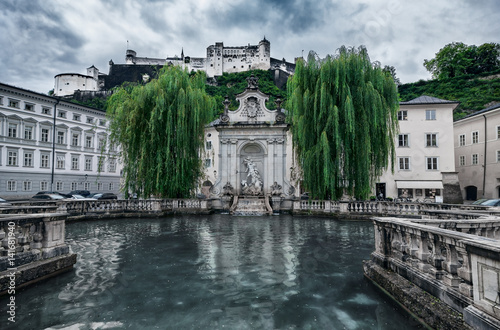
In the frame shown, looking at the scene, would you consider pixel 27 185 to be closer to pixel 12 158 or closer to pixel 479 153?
pixel 12 158

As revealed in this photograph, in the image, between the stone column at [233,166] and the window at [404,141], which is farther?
the window at [404,141]

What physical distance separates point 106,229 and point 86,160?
30.6 metres

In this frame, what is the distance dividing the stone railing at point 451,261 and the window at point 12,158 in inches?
1469

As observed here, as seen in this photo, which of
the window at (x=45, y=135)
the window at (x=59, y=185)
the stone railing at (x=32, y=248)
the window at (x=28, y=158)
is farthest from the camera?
the window at (x=59, y=185)

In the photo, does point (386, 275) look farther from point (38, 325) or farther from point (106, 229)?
point (106, 229)

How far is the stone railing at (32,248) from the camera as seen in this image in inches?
206

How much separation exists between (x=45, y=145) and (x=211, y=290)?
3707 cm

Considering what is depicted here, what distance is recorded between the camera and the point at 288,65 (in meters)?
103

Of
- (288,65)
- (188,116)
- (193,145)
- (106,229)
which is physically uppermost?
(288,65)

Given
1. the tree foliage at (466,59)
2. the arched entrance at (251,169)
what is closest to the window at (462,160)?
the arched entrance at (251,169)

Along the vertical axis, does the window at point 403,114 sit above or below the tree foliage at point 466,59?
below

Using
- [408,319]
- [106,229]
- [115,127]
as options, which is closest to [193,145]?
[115,127]

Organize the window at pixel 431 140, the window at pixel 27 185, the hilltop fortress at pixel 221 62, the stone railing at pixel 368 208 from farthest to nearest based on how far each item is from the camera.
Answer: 1. the hilltop fortress at pixel 221 62
2. the window at pixel 27 185
3. the window at pixel 431 140
4. the stone railing at pixel 368 208

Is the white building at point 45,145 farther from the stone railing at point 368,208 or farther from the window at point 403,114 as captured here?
the window at point 403,114
